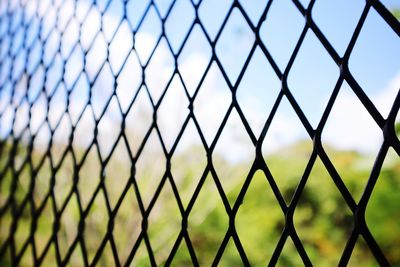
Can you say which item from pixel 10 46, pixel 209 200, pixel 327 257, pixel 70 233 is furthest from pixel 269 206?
pixel 10 46

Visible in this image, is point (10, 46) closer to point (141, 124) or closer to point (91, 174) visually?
point (141, 124)

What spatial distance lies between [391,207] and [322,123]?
3.94 metres

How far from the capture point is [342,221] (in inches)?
187

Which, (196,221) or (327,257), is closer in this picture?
(196,221)

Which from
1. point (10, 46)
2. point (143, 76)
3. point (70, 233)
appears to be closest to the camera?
point (143, 76)

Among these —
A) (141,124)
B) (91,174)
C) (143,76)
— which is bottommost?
(143,76)

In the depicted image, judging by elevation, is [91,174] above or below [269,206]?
below

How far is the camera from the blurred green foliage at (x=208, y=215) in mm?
3104

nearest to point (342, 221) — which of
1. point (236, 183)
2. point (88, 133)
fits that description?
point (236, 183)

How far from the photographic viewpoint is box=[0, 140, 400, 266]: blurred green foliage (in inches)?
122

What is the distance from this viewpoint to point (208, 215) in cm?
399

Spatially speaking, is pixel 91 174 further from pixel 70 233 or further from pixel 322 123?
pixel 322 123

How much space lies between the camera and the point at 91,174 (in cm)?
306

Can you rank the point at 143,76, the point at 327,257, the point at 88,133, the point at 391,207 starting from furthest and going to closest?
the point at 327,257, the point at 391,207, the point at 88,133, the point at 143,76
